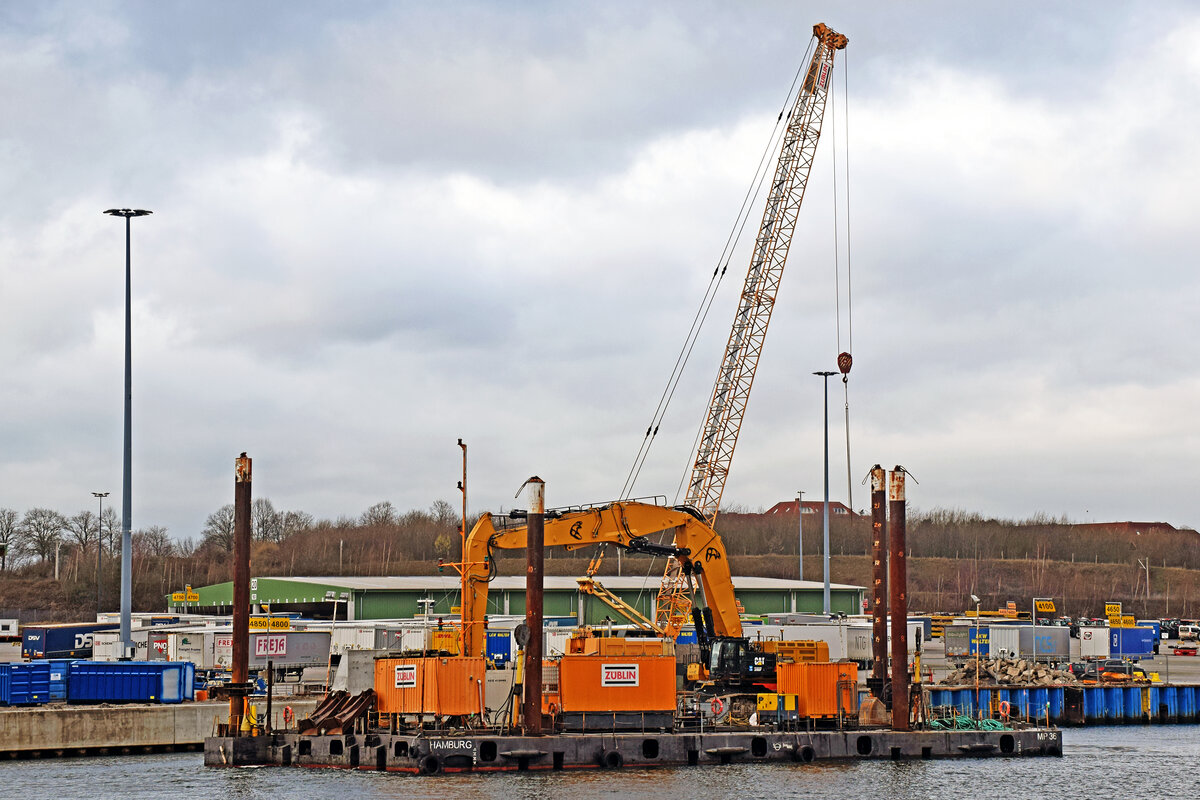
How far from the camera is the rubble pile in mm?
82250

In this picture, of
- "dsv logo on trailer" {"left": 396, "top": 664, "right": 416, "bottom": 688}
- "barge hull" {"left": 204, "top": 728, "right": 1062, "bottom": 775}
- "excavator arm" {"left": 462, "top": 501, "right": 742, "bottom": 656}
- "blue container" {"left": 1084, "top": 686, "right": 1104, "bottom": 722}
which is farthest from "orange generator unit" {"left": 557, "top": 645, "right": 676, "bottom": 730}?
"blue container" {"left": 1084, "top": 686, "right": 1104, "bottom": 722}

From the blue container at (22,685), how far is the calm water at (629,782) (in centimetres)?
561

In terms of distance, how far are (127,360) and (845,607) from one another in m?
85.1

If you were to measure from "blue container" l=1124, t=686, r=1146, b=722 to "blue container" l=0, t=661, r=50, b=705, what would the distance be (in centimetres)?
5842

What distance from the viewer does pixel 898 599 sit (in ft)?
175

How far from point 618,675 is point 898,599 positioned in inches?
430

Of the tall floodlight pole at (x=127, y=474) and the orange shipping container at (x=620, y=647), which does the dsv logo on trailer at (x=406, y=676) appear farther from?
the tall floodlight pole at (x=127, y=474)

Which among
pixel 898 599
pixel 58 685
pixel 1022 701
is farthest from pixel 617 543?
pixel 1022 701

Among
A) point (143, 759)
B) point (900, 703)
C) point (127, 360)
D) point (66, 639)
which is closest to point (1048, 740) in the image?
point (900, 703)

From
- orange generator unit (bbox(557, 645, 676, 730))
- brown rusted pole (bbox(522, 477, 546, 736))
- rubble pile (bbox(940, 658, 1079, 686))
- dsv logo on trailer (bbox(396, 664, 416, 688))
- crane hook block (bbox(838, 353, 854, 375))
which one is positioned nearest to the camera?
brown rusted pole (bbox(522, 477, 546, 736))

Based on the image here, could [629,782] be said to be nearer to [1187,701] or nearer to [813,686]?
[813,686]

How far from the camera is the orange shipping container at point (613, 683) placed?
52188 mm

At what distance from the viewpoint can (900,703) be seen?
179ft

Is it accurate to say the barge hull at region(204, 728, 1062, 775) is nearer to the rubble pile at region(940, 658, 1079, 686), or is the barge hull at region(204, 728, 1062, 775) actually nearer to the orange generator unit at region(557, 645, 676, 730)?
the orange generator unit at region(557, 645, 676, 730)
